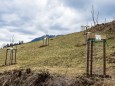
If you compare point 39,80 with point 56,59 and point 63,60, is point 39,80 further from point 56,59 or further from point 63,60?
point 56,59

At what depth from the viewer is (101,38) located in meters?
15.8

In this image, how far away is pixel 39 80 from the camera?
14516 mm

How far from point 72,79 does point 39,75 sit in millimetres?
1564

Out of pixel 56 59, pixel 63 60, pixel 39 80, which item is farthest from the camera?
pixel 56 59

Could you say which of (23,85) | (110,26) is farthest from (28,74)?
(110,26)

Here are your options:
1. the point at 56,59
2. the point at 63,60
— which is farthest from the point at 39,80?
the point at 56,59

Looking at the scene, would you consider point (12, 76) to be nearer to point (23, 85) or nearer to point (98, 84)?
point (23, 85)

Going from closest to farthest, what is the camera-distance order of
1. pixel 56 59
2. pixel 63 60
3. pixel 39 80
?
pixel 39 80
pixel 63 60
pixel 56 59

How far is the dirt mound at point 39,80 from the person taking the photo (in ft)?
45.1

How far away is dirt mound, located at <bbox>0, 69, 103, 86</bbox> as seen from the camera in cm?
1375

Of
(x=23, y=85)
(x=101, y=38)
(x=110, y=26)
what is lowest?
(x=23, y=85)

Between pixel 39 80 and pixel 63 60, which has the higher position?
pixel 63 60

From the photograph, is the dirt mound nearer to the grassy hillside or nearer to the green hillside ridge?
the green hillside ridge

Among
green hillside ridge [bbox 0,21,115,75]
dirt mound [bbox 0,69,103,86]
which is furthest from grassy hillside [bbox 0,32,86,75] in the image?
dirt mound [bbox 0,69,103,86]
